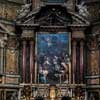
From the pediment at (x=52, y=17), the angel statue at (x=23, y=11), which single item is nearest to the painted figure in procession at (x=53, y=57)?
the pediment at (x=52, y=17)

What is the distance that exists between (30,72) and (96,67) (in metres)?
4.53

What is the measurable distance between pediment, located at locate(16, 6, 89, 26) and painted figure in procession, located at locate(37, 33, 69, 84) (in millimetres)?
848

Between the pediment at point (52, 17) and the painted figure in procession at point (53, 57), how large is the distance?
848 millimetres

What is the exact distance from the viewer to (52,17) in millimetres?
34281

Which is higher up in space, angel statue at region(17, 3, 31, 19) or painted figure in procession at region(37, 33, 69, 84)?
angel statue at region(17, 3, 31, 19)

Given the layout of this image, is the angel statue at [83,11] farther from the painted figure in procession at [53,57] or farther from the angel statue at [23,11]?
the angel statue at [23,11]

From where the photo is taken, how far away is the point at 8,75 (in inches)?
1325

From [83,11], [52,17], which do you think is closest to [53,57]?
[52,17]

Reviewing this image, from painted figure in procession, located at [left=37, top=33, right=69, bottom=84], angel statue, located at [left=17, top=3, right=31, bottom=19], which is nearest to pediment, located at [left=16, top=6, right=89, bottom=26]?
angel statue, located at [left=17, top=3, right=31, bottom=19]

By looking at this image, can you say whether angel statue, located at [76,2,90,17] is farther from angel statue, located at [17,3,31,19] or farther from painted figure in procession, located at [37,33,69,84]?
angel statue, located at [17,3,31,19]

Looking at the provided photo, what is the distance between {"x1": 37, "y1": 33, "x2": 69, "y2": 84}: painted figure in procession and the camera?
33656mm

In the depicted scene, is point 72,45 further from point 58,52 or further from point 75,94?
point 75,94

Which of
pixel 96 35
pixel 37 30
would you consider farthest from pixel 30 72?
pixel 96 35

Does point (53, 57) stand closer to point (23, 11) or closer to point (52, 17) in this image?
point (52, 17)
